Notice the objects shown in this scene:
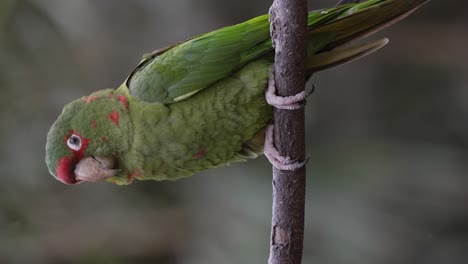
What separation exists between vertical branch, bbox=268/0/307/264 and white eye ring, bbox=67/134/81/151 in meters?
0.55

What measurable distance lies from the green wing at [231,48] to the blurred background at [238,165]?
135cm

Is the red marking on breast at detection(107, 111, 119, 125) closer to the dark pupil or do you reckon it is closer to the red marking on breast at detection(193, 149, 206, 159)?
the dark pupil

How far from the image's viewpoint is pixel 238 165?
3070 millimetres

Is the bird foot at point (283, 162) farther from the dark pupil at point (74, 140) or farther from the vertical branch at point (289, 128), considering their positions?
the dark pupil at point (74, 140)

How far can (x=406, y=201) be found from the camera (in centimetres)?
263

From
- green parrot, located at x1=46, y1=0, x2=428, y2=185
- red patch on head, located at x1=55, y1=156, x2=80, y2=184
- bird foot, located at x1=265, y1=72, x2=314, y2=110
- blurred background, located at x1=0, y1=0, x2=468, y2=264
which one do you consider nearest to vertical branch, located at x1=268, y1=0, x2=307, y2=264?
bird foot, located at x1=265, y1=72, x2=314, y2=110

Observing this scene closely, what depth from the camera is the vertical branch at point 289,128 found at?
1.20 metres

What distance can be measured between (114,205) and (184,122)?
189cm

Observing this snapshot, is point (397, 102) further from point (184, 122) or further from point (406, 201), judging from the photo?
point (184, 122)

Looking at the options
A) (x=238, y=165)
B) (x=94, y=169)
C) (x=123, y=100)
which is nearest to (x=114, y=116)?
(x=123, y=100)

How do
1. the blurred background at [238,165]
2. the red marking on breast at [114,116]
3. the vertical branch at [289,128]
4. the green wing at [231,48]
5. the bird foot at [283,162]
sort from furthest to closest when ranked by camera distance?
the blurred background at [238,165]
the red marking on breast at [114,116]
the green wing at [231,48]
the bird foot at [283,162]
the vertical branch at [289,128]

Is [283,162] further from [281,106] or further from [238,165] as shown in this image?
[238,165]

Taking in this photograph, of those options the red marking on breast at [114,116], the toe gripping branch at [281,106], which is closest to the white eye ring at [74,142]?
the red marking on breast at [114,116]

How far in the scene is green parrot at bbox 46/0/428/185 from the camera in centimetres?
147
